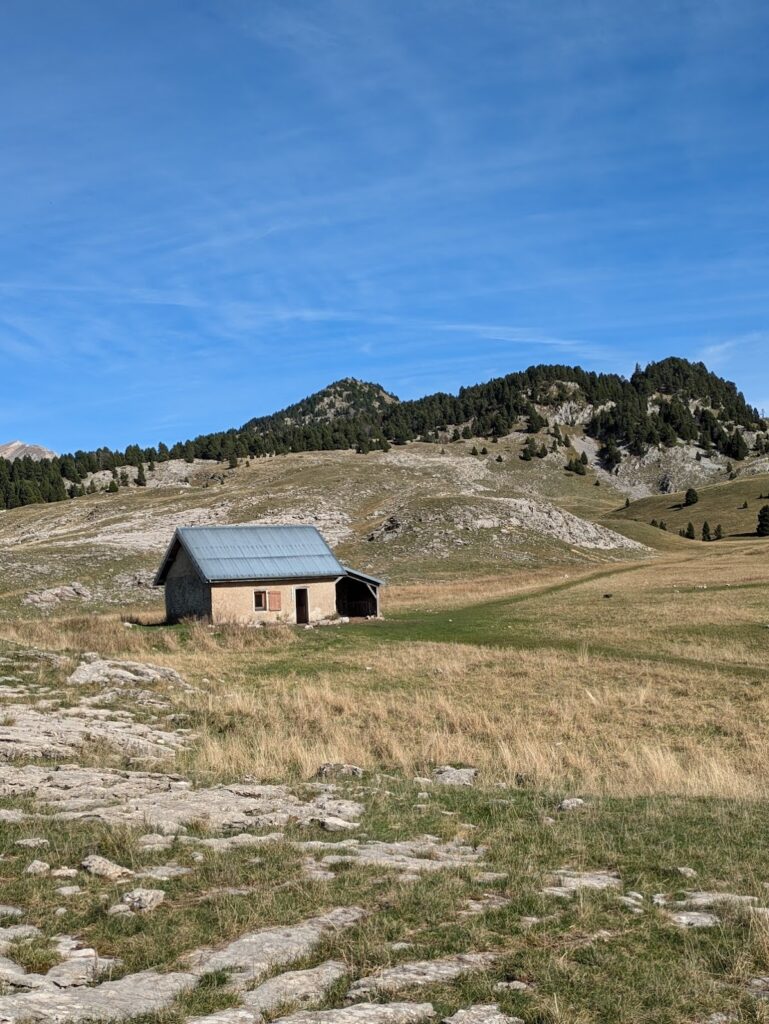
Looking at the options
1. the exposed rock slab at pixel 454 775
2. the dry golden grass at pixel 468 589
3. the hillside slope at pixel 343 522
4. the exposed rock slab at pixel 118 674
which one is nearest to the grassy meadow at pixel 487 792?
the exposed rock slab at pixel 454 775

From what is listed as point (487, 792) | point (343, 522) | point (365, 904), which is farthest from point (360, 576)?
point (343, 522)

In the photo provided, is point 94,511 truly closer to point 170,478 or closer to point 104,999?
point 170,478

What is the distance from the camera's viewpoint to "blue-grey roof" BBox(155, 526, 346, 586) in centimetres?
5316

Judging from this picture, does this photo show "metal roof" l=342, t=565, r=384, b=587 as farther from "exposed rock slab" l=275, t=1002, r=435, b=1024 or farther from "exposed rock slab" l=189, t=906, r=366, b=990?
"exposed rock slab" l=275, t=1002, r=435, b=1024

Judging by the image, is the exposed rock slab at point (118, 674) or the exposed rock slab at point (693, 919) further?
the exposed rock slab at point (118, 674)

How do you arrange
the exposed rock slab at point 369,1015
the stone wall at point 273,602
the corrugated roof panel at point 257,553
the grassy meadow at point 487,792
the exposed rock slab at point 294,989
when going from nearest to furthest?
1. the exposed rock slab at point 369,1015
2. the exposed rock slab at point 294,989
3. the grassy meadow at point 487,792
4. the stone wall at point 273,602
5. the corrugated roof panel at point 257,553

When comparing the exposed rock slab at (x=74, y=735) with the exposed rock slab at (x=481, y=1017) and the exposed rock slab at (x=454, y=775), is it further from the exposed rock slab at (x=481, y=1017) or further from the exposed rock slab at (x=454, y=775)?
the exposed rock slab at (x=481, y=1017)

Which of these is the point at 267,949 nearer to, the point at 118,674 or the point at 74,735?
the point at 74,735

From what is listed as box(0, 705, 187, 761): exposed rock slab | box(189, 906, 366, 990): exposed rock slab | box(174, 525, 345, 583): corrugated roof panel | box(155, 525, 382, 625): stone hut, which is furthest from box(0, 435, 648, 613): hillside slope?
box(189, 906, 366, 990): exposed rock slab

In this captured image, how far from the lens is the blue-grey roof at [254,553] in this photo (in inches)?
2093

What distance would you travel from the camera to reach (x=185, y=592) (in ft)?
183

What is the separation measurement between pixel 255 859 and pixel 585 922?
392cm

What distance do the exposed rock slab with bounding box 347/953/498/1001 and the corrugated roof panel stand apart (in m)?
45.7

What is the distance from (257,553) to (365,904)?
47442 millimetres
